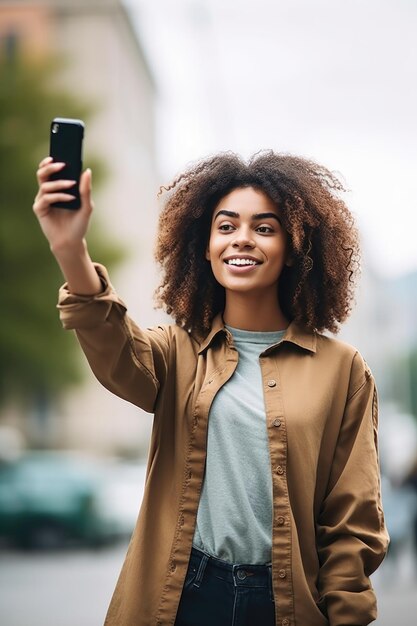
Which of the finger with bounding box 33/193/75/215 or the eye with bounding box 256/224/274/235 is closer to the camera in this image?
the finger with bounding box 33/193/75/215

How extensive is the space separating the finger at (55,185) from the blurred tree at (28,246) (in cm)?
1678

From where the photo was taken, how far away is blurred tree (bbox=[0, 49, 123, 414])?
19797 mm

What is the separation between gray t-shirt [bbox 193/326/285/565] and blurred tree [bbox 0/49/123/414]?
54.0 feet

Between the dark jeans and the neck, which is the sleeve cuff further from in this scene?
the dark jeans

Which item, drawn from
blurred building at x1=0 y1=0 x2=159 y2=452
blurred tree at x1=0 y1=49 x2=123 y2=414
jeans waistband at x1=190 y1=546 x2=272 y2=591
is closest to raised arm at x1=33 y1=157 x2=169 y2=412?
jeans waistband at x1=190 y1=546 x2=272 y2=591

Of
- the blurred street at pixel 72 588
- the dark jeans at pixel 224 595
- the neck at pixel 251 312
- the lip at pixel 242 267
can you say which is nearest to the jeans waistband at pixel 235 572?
the dark jeans at pixel 224 595

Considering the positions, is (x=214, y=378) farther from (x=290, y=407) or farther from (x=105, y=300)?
(x=105, y=300)

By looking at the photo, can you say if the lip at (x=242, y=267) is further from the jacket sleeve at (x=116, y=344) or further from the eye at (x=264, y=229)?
the jacket sleeve at (x=116, y=344)

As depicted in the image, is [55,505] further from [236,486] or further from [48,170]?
[48,170]

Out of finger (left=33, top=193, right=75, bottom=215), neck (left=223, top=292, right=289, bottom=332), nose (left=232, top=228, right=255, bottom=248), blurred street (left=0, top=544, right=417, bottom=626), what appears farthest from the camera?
blurred street (left=0, top=544, right=417, bottom=626)

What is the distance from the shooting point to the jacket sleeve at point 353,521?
9.20ft

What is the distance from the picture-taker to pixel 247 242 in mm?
2965

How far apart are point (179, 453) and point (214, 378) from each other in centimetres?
24

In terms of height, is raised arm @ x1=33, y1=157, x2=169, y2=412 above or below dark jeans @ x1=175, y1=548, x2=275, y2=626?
above
